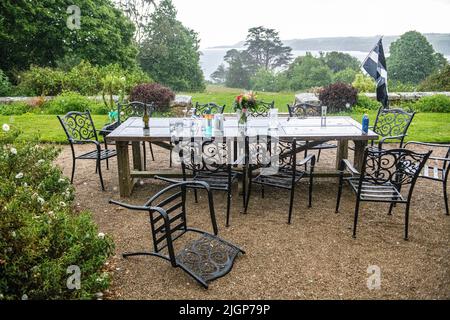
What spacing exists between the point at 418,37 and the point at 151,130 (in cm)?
3427

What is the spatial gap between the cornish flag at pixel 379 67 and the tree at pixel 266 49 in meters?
40.6

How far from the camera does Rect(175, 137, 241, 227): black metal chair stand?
4.09m

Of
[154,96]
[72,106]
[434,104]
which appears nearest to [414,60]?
[434,104]

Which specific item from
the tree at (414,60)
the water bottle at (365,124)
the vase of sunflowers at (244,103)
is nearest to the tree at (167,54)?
the tree at (414,60)

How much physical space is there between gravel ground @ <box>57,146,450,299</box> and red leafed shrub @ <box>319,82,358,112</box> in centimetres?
524

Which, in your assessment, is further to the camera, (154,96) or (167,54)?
(167,54)

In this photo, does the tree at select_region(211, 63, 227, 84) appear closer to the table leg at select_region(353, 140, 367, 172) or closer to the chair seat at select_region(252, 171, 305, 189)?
the table leg at select_region(353, 140, 367, 172)

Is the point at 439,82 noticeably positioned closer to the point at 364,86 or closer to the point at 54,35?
the point at 364,86

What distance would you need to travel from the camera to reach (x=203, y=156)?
14.4 ft

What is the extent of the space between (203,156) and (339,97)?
676 centimetres

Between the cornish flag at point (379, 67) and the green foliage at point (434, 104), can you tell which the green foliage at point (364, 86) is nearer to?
the green foliage at point (434, 104)

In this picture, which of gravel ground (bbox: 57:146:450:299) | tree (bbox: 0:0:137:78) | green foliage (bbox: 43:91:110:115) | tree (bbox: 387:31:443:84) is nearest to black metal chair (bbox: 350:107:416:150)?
gravel ground (bbox: 57:146:450:299)
